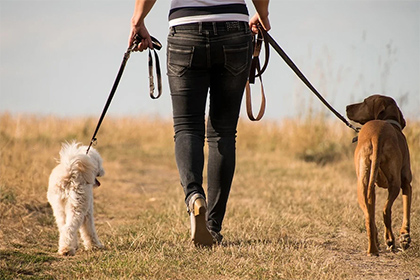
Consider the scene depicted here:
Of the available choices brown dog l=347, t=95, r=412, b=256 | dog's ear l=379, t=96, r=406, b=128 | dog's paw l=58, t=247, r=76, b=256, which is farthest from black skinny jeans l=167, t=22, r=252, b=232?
dog's ear l=379, t=96, r=406, b=128

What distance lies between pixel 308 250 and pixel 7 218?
3.45 metres

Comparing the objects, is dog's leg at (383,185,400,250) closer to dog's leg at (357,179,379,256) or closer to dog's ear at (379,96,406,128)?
dog's leg at (357,179,379,256)

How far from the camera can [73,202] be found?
4.79 meters

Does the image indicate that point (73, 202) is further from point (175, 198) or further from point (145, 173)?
point (145, 173)

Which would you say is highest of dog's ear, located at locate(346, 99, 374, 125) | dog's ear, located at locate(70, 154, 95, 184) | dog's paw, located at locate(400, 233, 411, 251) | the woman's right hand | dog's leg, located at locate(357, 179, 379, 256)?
the woman's right hand

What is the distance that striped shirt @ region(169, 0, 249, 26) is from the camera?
4.04 metres

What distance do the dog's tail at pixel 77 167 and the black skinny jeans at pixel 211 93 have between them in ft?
3.05

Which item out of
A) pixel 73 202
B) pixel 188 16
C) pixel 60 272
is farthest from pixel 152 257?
pixel 188 16

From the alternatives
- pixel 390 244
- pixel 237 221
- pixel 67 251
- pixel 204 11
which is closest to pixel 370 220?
pixel 390 244

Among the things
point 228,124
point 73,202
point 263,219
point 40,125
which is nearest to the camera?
point 228,124

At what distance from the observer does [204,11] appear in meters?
4.04

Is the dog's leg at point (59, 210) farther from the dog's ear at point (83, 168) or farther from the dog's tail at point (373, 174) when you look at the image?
the dog's tail at point (373, 174)

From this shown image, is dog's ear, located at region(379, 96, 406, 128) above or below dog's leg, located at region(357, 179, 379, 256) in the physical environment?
above

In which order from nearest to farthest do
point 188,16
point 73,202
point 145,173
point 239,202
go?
point 188,16
point 73,202
point 239,202
point 145,173
